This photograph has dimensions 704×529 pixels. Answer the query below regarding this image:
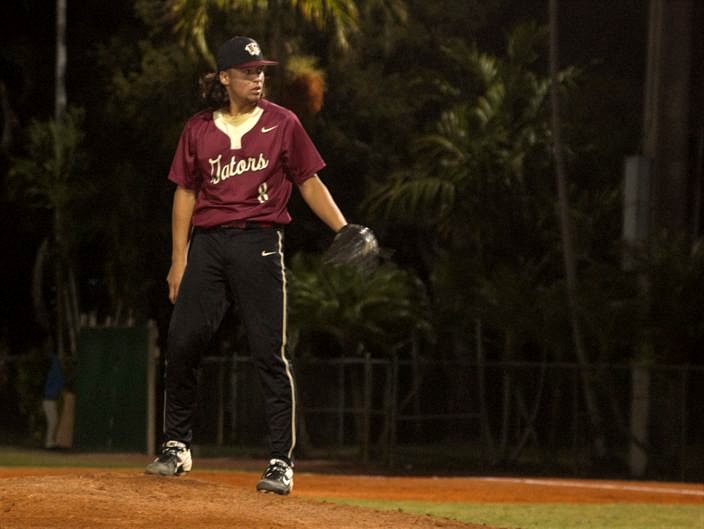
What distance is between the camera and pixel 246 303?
837cm

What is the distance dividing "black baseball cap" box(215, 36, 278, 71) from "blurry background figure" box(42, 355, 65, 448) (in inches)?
671

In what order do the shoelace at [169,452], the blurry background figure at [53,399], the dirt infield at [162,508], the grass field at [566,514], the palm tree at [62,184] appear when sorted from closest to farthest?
the dirt infield at [162,508]
the shoelace at [169,452]
the grass field at [566,514]
the blurry background figure at [53,399]
the palm tree at [62,184]

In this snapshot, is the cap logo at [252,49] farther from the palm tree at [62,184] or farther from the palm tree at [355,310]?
the palm tree at [62,184]

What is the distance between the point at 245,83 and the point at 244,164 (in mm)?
413

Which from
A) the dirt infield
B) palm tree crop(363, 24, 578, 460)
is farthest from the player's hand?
palm tree crop(363, 24, 578, 460)

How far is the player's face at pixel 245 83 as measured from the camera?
836 cm

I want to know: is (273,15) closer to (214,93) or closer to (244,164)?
(214,93)

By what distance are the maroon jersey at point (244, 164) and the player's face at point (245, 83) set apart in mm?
120

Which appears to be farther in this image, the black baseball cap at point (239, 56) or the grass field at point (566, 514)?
the grass field at point (566, 514)

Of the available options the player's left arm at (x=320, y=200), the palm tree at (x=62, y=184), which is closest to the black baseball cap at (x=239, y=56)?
the player's left arm at (x=320, y=200)

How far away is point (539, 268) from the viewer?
24.0m

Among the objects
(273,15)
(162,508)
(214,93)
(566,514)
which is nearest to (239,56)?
(214,93)

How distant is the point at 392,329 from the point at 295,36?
28.0 ft

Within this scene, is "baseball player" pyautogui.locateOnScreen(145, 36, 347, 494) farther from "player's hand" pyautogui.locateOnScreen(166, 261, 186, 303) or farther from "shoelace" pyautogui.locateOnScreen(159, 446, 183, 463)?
"shoelace" pyautogui.locateOnScreen(159, 446, 183, 463)
